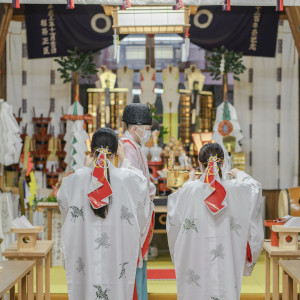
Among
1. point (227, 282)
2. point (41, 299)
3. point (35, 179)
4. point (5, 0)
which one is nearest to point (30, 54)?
point (35, 179)

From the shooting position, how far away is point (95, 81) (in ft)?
30.2

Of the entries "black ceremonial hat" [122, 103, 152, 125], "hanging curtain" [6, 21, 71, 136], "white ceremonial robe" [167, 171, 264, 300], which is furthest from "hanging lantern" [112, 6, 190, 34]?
"hanging curtain" [6, 21, 71, 136]

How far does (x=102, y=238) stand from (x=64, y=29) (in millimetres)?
5163

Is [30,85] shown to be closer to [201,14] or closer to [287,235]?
[201,14]

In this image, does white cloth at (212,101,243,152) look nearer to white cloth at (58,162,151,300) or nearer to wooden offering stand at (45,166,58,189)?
wooden offering stand at (45,166,58,189)

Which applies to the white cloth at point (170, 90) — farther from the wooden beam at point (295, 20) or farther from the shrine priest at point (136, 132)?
the shrine priest at point (136, 132)

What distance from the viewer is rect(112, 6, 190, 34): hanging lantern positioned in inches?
228

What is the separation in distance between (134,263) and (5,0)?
2.66m

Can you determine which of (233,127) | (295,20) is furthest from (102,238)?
(233,127)

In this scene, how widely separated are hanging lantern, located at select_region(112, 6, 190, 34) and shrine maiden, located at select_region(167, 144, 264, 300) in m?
1.96

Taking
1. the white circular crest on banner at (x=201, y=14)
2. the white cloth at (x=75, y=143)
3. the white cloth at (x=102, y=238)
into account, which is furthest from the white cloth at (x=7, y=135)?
the white cloth at (x=102, y=238)

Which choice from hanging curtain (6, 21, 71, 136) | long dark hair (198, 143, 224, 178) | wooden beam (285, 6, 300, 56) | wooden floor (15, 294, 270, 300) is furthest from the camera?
hanging curtain (6, 21, 71, 136)

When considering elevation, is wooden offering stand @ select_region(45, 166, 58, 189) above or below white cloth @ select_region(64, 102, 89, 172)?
below

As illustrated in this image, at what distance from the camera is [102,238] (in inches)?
163
